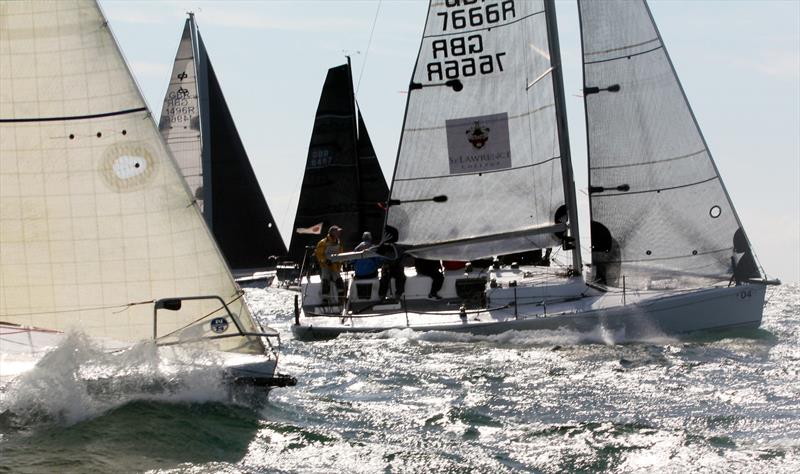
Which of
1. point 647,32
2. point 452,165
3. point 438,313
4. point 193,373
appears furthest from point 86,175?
point 647,32

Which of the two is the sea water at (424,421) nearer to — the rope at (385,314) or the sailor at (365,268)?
the rope at (385,314)

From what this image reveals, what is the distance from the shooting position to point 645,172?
19.4 m

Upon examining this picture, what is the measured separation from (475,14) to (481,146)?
2.34m

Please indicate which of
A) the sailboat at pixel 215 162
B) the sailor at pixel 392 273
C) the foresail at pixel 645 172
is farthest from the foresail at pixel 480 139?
the sailboat at pixel 215 162

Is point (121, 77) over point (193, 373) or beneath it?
over

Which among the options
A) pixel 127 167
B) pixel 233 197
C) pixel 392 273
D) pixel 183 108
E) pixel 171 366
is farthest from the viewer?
pixel 233 197

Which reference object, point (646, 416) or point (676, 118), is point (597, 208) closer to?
point (676, 118)

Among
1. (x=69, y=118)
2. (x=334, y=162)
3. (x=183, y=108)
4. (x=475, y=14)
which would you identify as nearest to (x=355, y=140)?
(x=334, y=162)

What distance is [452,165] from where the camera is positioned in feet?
68.6

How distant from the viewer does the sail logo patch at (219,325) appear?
12.0 meters

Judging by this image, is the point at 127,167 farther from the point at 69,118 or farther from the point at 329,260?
the point at 329,260

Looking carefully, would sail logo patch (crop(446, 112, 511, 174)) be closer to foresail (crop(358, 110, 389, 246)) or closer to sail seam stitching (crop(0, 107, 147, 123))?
sail seam stitching (crop(0, 107, 147, 123))

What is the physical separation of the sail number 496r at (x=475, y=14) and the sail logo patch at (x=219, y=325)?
34.3ft

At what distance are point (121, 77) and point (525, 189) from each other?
9.63 m
